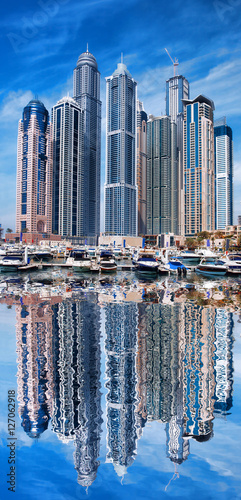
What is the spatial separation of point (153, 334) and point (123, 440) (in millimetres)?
9315

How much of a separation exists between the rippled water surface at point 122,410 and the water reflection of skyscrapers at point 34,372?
0.13 ft

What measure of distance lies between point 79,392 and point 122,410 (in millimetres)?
1693

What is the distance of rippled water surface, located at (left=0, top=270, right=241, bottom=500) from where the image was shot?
22.0ft

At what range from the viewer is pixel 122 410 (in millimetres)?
9227

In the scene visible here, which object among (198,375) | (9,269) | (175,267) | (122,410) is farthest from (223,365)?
A: (9,269)

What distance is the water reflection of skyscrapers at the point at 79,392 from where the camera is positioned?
298 inches

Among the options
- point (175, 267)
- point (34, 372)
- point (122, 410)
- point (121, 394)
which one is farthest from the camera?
point (175, 267)

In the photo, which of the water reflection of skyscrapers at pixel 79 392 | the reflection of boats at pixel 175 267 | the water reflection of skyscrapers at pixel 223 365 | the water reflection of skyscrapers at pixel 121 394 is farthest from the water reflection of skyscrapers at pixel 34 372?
the reflection of boats at pixel 175 267

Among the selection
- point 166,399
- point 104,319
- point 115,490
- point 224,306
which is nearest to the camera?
point 115,490

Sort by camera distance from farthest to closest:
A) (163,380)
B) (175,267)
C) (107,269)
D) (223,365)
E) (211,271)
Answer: (107,269), (175,267), (211,271), (223,365), (163,380)

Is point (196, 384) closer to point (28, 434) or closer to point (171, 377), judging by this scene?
point (171, 377)

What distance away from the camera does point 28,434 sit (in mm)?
8219

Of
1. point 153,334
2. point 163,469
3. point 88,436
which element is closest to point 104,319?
point 153,334

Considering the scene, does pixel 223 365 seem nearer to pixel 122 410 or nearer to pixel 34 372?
pixel 122 410
